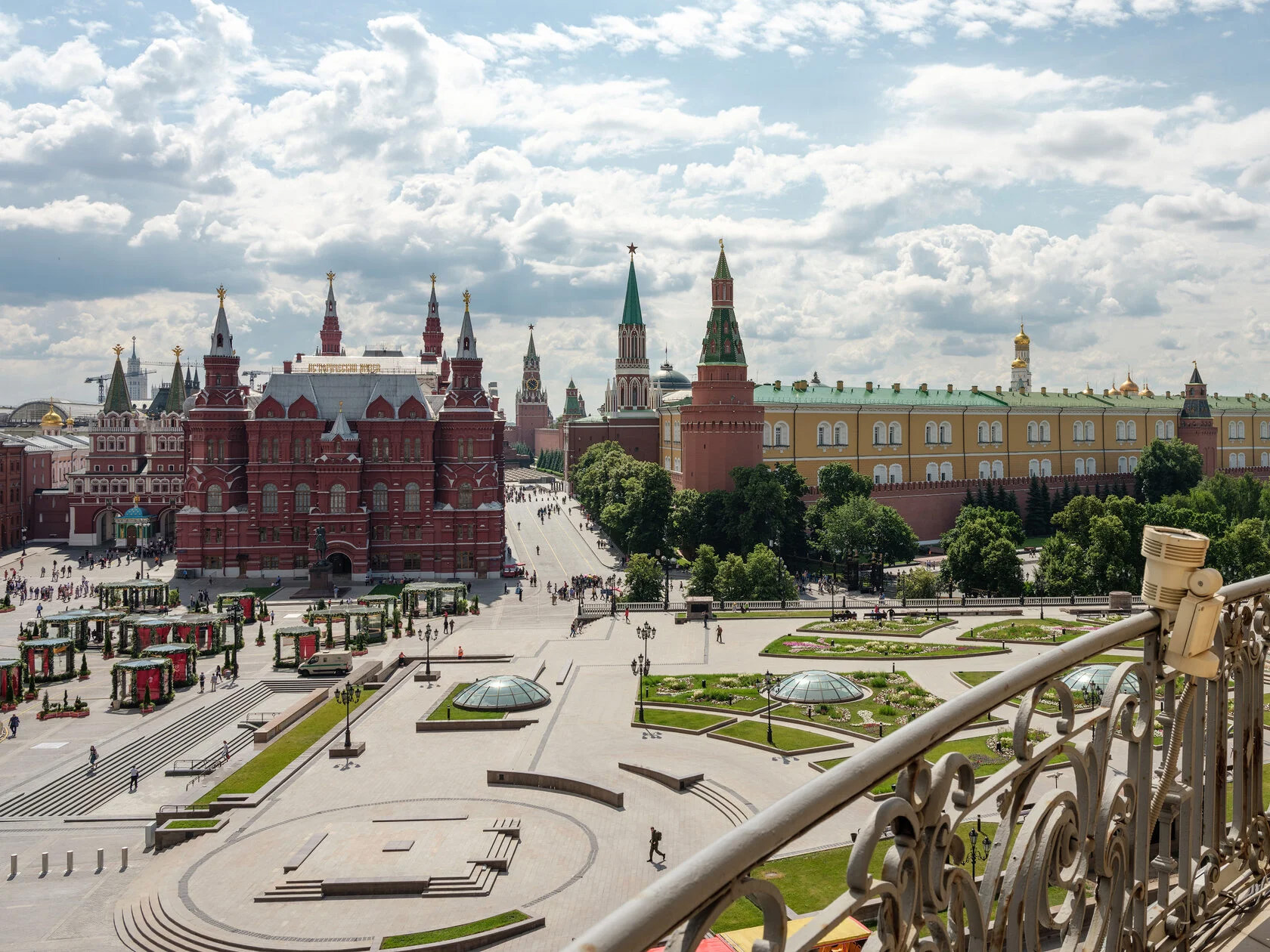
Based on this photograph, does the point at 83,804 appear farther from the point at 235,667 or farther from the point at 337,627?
the point at 337,627

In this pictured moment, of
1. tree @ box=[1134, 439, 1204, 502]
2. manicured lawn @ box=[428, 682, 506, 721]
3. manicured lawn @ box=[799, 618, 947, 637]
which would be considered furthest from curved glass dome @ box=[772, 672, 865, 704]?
tree @ box=[1134, 439, 1204, 502]

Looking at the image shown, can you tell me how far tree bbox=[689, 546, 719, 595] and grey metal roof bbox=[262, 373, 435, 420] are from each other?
19.6m

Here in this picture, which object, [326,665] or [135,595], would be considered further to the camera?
[135,595]

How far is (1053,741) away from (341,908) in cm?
1952

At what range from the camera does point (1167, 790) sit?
455 centimetres

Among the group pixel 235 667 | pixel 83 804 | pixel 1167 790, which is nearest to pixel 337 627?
pixel 235 667

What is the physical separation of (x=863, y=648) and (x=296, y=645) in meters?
22.6

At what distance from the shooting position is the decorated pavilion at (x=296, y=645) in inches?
1610

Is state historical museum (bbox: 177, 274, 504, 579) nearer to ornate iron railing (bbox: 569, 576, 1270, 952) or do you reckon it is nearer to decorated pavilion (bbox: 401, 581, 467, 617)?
decorated pavilion (bbox: 401, 581, 467, 617)

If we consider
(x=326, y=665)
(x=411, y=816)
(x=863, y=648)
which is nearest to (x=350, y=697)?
(x=326, y=665)

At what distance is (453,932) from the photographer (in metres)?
18.9

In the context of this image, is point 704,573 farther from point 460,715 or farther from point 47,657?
point 47,657

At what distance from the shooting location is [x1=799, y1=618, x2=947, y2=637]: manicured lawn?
44344mm

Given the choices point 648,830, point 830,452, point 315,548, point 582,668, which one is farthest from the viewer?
point 830,452
